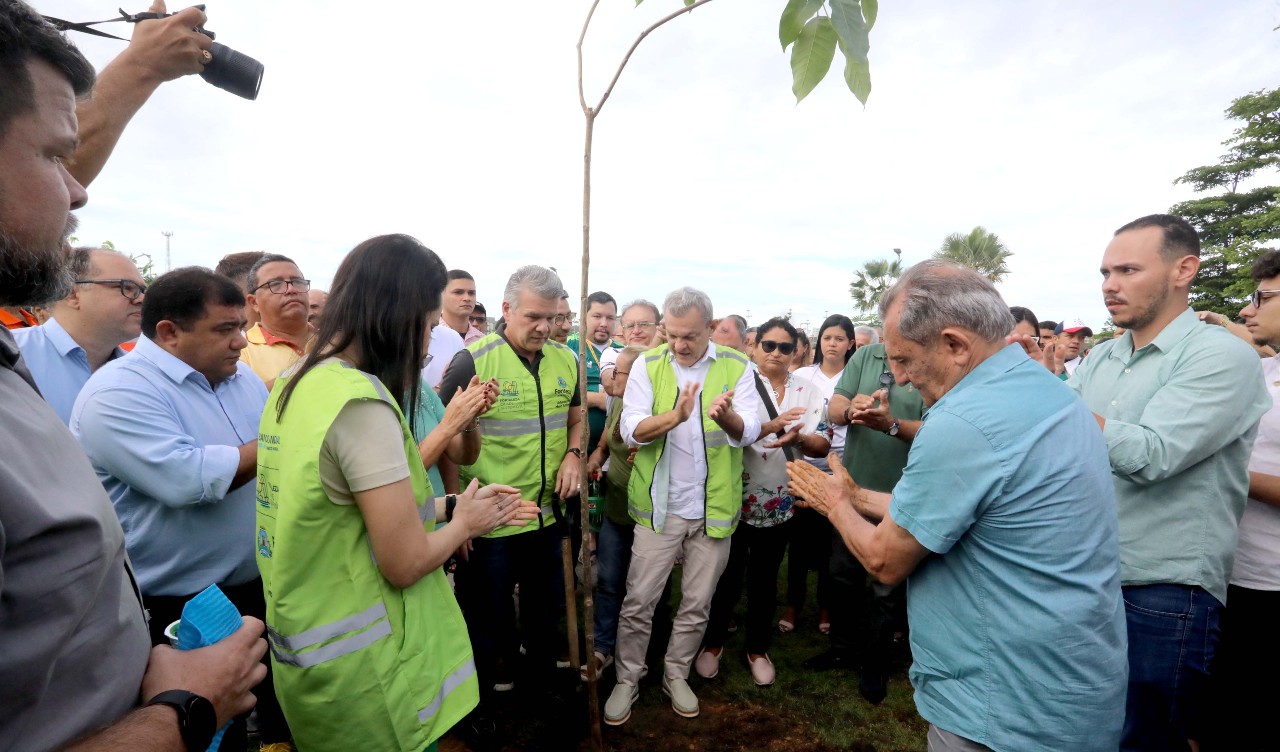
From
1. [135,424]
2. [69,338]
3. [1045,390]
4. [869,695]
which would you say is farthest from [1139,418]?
[69,338]

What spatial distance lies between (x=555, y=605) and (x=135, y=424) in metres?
2.43

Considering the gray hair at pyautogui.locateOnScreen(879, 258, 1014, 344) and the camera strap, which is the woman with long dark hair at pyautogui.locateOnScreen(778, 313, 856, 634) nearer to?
the gray hair at pyautogui.locateOnScreen(879, 258, 1014, 344)

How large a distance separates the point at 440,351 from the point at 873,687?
407cm

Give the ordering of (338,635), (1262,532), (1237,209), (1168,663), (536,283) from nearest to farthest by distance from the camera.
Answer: (338,635)
(1168,663)
(1262,532)
(536,283)
(1237,209)

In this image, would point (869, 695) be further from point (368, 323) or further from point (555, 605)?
point (368, 323)

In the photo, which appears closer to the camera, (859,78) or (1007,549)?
(859,78)

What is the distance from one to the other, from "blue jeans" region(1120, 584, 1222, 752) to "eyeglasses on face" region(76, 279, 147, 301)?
4.88 meters

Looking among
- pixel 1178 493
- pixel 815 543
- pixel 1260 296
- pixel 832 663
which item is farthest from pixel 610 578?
pixel 1260 296

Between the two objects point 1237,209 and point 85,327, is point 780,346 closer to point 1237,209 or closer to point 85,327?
point 85,327

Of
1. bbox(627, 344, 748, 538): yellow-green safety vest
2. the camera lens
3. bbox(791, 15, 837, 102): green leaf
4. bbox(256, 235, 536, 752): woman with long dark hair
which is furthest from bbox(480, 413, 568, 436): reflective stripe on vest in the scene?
bbox(791, 15, 837, 102): green leaf

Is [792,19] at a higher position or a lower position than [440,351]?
higher

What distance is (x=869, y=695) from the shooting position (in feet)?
12.6

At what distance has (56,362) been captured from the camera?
295cm

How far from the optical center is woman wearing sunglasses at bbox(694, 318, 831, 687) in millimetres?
4062
